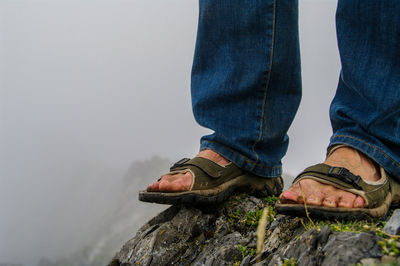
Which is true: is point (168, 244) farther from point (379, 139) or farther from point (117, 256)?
point (379, 139)

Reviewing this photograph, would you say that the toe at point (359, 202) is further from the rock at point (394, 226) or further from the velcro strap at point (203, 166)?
the velcro strap at point (203, 166)

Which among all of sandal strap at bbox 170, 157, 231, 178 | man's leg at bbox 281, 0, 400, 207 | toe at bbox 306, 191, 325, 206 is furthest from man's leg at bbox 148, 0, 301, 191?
toe at bbox 306, 191, 325, 206

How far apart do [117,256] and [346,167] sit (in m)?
2.25

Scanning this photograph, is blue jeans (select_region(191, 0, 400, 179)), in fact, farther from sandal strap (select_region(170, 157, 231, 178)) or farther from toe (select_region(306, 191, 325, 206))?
toe (select_region(306, 191, 325, 206))

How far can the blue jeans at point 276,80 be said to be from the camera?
2.42 metres

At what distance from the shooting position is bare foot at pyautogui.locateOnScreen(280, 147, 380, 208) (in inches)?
83.4

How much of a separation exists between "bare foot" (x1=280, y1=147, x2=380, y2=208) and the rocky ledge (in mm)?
138

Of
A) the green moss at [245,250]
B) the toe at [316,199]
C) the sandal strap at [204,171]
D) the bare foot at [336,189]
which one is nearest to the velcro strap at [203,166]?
the sandal strap at [204,171]

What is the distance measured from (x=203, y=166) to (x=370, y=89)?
1.53 m

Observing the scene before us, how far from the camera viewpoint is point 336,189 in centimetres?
221

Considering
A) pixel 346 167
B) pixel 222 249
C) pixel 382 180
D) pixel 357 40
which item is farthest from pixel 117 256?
pixel 357 40

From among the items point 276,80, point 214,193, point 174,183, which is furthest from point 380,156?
point 174,183

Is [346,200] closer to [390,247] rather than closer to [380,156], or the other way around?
[380,156]

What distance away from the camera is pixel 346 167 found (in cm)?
237
